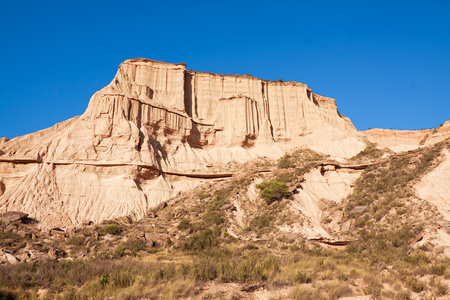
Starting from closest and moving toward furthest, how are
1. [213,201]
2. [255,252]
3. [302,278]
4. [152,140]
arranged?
[302,278]
[255,252]
[213,201]
[152,140]

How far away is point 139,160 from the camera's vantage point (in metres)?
44.8

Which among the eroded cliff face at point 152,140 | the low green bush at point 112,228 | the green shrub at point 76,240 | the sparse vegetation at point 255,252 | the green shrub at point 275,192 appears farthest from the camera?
the eroded cliff face at point 152,140

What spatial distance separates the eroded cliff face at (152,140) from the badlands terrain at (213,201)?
0.16m

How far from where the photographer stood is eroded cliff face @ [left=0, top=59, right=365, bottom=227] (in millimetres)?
40688

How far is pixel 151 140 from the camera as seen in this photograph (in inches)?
1905

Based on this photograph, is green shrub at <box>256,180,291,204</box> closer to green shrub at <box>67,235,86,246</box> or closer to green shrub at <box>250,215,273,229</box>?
green shrub at <box>250,215,273,229</box>

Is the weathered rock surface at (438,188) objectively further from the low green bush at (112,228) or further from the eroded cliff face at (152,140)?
the low green bush at (112,228)

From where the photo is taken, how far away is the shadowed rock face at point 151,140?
40688mm

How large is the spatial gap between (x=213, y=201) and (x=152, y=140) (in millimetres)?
13414

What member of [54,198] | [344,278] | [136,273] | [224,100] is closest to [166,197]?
[54,198]

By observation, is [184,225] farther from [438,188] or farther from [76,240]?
[438,188]

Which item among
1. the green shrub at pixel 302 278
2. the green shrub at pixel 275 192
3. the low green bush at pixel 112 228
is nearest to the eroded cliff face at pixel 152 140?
the low green bush at pixel 112 228

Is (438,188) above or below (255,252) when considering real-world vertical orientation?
above

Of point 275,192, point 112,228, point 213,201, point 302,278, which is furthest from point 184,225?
point 302,278
